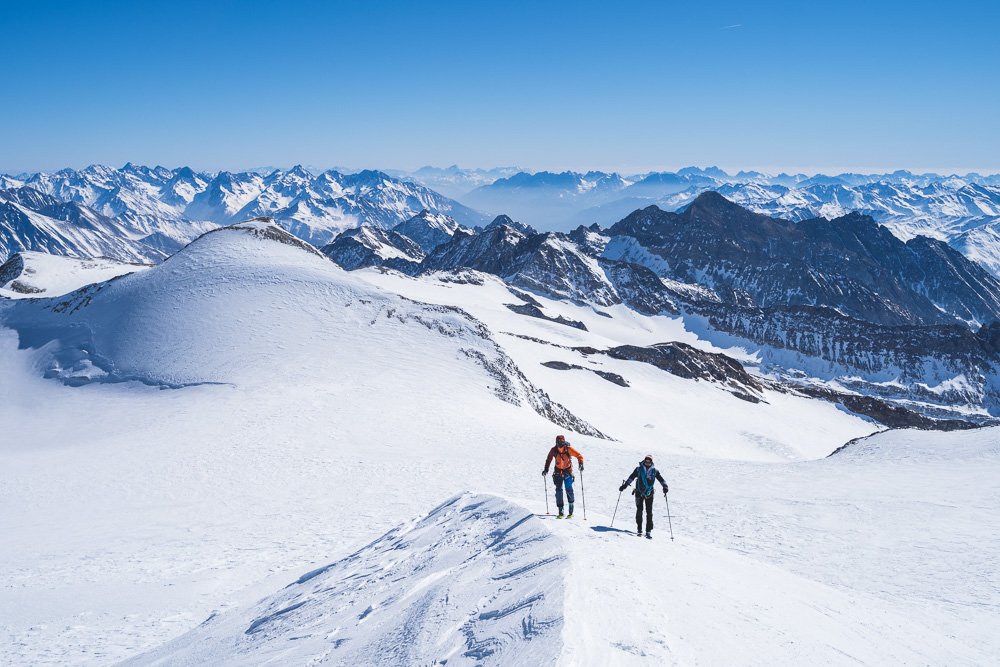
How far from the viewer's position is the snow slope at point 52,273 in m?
74.9

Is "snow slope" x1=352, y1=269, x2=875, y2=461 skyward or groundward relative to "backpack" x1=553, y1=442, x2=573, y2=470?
groundward

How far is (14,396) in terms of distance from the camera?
124 feet

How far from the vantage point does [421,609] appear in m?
10.0

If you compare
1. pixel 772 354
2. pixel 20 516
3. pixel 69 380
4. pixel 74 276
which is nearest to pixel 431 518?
pixel 20 516

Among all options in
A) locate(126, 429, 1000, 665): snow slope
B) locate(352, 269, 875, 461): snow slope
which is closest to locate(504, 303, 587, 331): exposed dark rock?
locate(352, 269, 875, 461): snow slope

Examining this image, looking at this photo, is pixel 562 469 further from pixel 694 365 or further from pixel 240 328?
pixel 694 365

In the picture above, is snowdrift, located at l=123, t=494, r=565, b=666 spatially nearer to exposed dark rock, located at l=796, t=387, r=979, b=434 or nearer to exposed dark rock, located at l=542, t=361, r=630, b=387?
exposed dark rock, located at l=542, t=361, r=630, b=387

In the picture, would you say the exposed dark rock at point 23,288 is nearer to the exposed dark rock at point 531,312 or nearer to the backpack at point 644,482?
the exposed dark rock at point 531,312

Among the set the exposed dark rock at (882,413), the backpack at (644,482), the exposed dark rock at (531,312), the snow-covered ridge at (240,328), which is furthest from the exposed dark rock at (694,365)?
the backpack at (644,482)

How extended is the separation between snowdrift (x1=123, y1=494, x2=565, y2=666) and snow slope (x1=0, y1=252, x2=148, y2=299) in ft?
250

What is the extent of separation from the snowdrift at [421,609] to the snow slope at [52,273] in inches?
2995

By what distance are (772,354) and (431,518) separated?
185 meters

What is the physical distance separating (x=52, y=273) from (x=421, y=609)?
327 feet

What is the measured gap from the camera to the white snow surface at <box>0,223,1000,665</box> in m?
9.56
